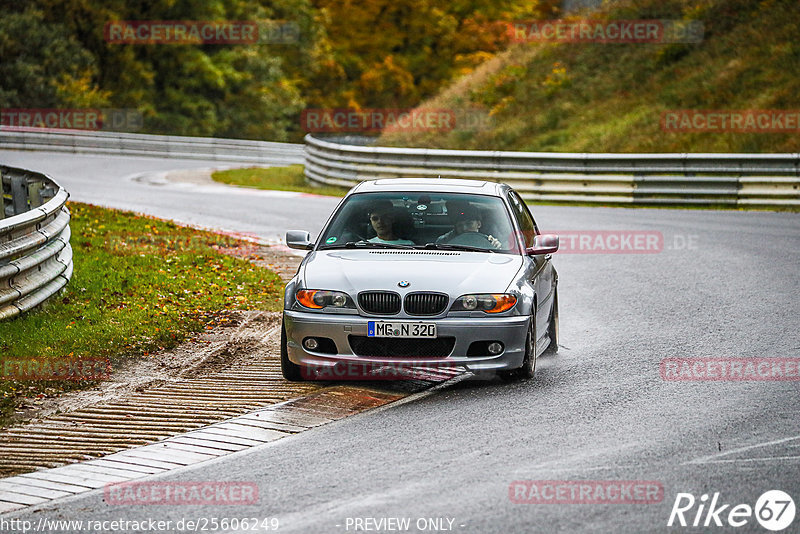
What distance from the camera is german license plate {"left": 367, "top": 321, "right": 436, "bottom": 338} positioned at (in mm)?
8562

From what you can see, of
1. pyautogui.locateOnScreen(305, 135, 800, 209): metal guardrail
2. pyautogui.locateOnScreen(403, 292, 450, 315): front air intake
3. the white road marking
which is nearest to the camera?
the white road marking

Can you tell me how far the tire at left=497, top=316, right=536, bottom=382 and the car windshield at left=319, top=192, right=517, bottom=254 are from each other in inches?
35.2

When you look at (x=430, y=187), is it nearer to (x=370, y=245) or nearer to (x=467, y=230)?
(x=467, y=230)

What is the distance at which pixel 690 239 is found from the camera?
18.1 metres

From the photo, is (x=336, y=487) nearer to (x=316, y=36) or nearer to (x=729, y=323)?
(x=729, y=323)

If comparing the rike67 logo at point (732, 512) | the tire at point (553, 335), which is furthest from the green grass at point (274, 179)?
the rike67 logo at point (732, 512)

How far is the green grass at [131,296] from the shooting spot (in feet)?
32.5

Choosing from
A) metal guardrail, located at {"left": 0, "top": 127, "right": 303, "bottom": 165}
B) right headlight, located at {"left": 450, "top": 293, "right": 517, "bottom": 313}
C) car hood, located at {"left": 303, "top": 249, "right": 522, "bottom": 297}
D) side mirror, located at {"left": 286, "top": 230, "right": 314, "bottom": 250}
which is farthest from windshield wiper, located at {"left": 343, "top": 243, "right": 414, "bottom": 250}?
metal guardrail, located at {"left": 0, "top": 127, "right": 303, "bottom": 165}

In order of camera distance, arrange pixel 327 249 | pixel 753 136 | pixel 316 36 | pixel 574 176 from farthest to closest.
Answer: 1. pixel 316 36
2. pixel 753 136
3. pixel 574 176
4. pixel 327 249

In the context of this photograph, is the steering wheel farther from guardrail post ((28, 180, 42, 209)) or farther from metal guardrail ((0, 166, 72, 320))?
guardrail post ((28, 180, 42, 209))

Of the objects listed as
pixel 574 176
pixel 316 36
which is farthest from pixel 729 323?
pixel 316 36

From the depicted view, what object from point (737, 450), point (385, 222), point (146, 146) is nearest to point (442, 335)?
point (385, 222)

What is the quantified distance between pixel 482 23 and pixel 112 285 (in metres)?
54.3

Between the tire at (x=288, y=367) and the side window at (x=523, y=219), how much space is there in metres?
2.34
